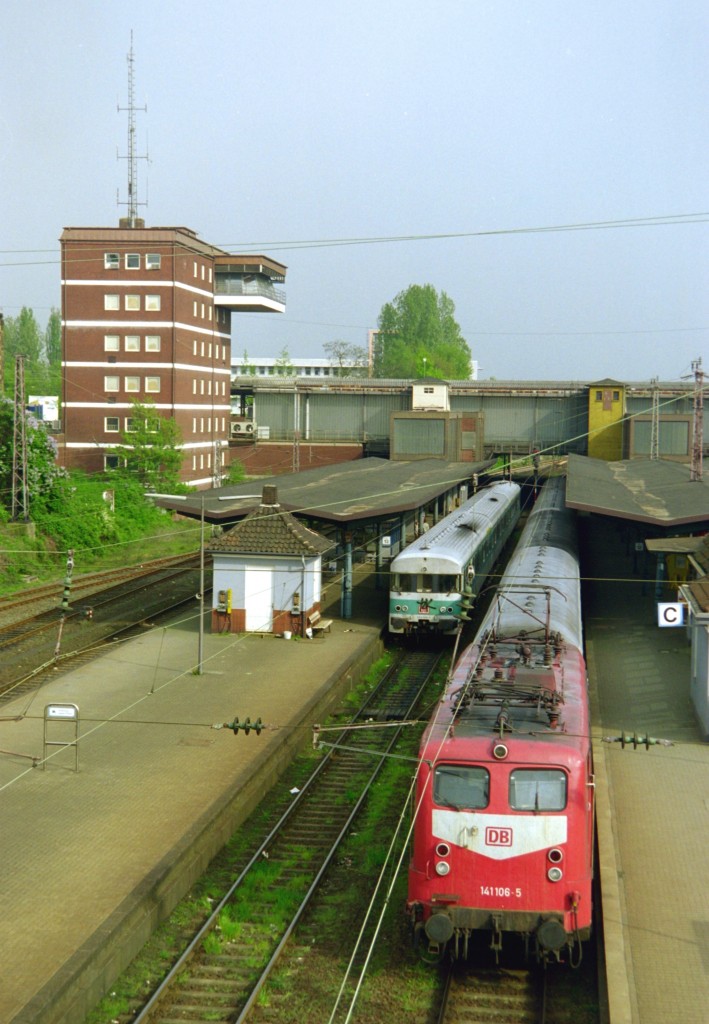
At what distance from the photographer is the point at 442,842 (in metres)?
10.4

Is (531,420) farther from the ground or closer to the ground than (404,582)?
farther from the ground

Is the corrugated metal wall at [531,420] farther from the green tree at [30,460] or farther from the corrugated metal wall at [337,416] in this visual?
the green tree at [30,460]

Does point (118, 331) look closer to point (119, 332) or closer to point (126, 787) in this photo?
point (119, 332)

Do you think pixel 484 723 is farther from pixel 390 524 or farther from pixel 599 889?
pixel 390 524

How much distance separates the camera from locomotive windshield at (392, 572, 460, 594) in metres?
26.8

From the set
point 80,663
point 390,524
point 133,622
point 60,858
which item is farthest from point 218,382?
point 60,858

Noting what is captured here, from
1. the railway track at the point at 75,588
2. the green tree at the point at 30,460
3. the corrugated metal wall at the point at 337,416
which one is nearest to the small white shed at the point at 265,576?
the railway track at the point at 75,588

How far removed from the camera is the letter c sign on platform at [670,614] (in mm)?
21703

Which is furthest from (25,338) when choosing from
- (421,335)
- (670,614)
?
(670,614)

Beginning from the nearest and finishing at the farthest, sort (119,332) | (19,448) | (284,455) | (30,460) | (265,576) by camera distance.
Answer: (265,576)
(19,448)
(30,460)
(119,332)
(284,455)

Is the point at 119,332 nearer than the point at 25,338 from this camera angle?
Yes

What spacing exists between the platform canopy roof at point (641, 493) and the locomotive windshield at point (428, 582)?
3654 millimetres

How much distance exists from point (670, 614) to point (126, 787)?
11.9 meters

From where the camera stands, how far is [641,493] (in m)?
36.3
